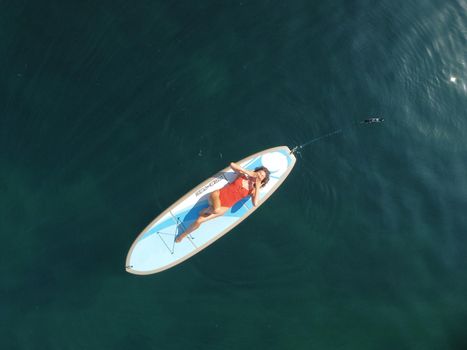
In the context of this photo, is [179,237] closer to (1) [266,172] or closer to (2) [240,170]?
(2) [240,170]

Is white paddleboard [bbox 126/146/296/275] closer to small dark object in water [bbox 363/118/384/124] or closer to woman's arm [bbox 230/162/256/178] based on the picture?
woman's arm [bbox 230/162/256/178]

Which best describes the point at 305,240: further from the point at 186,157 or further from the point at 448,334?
the point at 448,334

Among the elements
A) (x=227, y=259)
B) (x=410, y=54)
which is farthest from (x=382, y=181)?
(x=227, y=259)

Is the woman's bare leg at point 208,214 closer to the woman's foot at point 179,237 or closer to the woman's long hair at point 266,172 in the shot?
the woman's foot at point 179,237

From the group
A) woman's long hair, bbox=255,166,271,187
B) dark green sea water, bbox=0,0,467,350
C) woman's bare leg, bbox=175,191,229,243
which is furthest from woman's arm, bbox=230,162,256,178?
dark green sea water, bbox=0,0,467,350

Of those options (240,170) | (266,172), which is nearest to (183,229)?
(240,170)

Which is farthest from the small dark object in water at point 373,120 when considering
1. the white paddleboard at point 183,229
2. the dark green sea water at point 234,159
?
the white paddleboard at point 183,229
